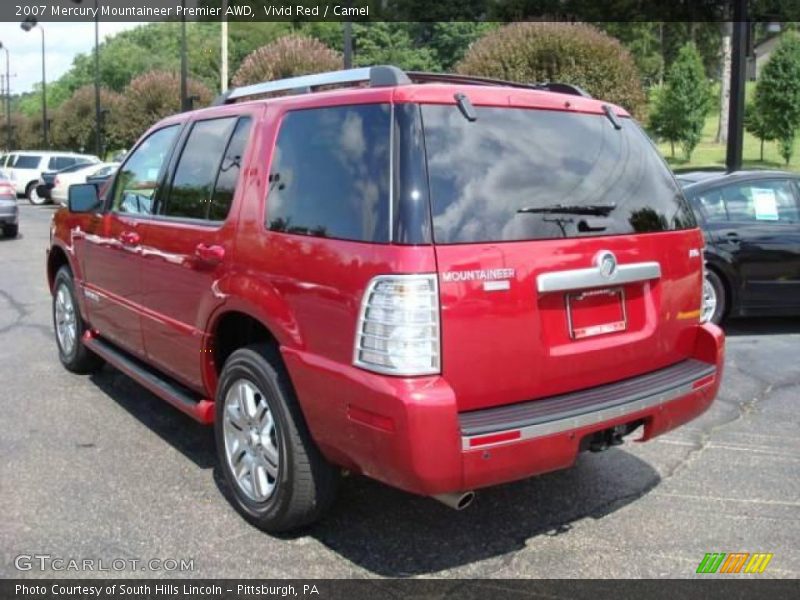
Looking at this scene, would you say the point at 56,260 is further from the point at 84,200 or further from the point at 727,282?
the point at 727,282

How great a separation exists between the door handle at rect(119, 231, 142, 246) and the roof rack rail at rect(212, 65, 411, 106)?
87 centimetres

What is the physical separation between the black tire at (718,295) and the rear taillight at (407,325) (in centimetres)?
541

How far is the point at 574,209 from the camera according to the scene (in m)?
3.30

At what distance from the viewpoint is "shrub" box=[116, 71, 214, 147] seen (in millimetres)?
40812

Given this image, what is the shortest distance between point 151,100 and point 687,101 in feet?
84.3

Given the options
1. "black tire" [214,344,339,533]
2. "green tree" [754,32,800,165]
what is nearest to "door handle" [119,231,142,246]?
"black tire" [214,344,339,533]

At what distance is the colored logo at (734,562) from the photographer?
3.33 metres

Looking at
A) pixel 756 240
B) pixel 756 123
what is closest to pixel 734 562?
pixel 756 240

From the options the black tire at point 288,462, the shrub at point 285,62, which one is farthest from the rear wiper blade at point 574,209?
Result: the shrub at point 285,62

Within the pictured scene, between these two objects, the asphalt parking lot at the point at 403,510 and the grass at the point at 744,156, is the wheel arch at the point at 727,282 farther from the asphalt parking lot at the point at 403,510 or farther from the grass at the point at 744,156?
the grass at the point at 744,156

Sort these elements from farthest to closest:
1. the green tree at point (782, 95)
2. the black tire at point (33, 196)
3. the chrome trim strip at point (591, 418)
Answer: the green tree at point (782, 95)
the black tire at point (33, 196)
the chrome trim strip at point (591, 418)

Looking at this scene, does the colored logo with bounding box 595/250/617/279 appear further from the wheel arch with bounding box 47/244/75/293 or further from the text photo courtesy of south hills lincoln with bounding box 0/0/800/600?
the wheel arch with bounding box 47/244/75/293

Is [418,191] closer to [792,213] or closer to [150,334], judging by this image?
[150,334]

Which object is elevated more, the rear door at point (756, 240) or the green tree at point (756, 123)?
the green tree at point (756, 123)
